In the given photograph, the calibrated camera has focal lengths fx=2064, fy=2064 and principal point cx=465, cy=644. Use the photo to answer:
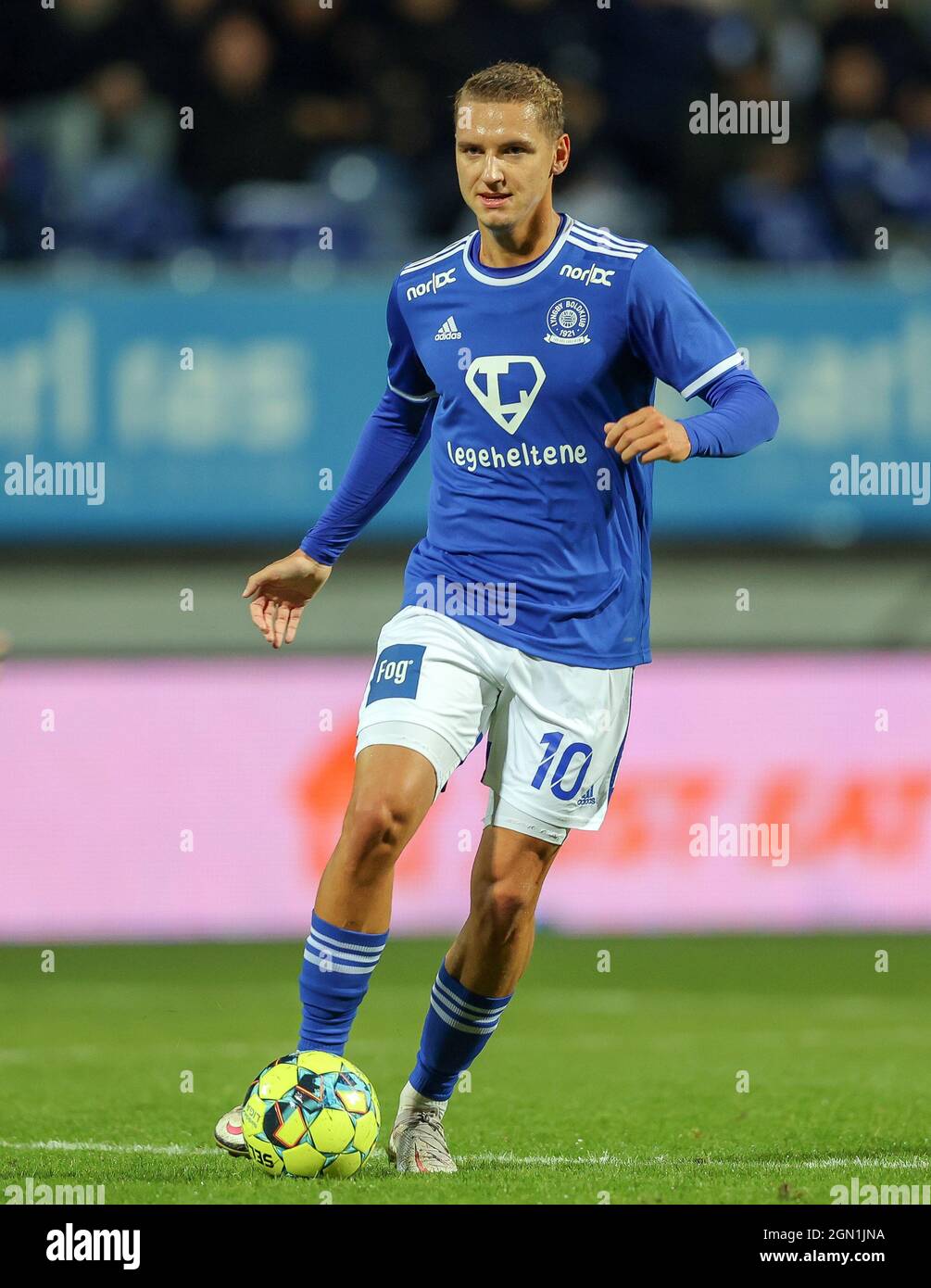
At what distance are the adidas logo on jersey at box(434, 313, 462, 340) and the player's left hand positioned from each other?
777mm

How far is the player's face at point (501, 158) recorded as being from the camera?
194 inches

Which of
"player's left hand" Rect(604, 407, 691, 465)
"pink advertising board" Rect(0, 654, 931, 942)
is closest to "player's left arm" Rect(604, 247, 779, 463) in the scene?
"player's left hand" Rect(604, 407, 691, 465)

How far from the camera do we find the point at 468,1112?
5969 millimetres

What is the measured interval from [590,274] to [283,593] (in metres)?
1.18

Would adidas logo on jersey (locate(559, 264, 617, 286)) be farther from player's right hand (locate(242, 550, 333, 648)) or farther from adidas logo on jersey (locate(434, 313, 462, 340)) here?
player's right hand (locate(242, 550, 333, 648))

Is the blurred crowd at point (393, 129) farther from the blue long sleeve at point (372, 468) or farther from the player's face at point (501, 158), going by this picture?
the player's face at point (501, 158)

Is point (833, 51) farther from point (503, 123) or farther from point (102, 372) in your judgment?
point (503, 123)

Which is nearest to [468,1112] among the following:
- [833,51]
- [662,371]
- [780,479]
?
[662,371]

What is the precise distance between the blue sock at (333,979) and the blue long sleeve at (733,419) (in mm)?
1372

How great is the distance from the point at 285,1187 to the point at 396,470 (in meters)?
1.95

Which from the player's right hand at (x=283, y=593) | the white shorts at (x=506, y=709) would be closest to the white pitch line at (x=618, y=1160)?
the white shorts at (x=506, y=709)

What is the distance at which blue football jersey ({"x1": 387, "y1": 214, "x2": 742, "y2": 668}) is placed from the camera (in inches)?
196

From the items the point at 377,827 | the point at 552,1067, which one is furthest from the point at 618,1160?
the point at 552,1067

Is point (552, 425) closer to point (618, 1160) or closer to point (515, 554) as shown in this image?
point (515, 554)
